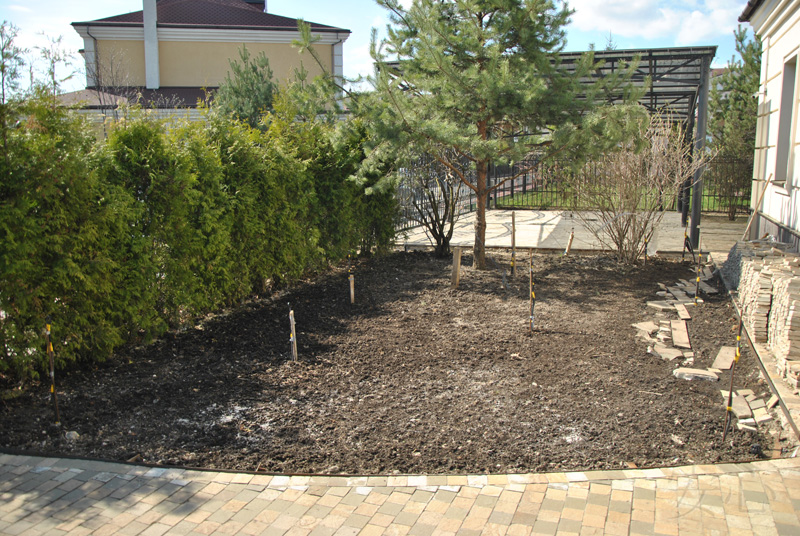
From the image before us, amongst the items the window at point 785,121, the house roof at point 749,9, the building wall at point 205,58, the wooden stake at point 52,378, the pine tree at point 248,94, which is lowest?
the wooden stake at point 52,378

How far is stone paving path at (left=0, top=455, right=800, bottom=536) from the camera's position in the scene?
3326 mm

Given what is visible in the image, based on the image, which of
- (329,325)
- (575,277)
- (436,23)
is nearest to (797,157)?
(575,277)

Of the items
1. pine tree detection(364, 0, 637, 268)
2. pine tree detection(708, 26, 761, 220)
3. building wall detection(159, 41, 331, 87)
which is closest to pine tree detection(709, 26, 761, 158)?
pine tree detection(708, 26, 761, 220)

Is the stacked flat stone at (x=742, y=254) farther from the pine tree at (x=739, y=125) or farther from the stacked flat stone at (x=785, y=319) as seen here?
the pine tree at (x=739, y=125)

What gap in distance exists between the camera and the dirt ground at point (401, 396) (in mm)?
4156

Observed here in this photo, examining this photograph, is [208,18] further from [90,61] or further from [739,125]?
[739,125]

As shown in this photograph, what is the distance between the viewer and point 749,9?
1151cm

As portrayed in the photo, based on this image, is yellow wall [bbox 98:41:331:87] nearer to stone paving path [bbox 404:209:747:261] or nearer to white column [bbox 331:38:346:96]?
white column [bbox 331:38:346:96]

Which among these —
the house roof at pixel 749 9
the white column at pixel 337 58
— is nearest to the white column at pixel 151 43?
the white column at pixel 337 58

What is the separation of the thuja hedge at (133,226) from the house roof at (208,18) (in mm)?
18155

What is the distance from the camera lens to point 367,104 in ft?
30.0

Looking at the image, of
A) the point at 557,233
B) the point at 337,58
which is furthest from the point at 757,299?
the point at 337,58

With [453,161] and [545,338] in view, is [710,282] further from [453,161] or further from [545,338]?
[453,161]

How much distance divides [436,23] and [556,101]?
2077 millimetres
